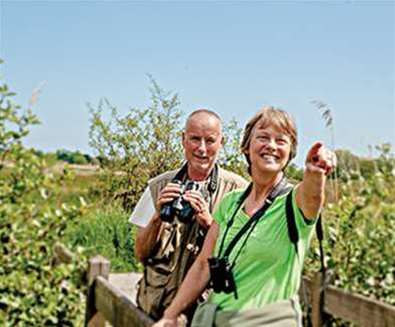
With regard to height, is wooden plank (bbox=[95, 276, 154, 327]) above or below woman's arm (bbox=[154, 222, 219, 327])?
below

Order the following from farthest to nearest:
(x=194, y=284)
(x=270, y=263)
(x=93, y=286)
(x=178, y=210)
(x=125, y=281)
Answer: (x=125, y=281) < (x=93, y=286) < (x=178, y=210) < (x=194, y=284) < (x=270, y=263)

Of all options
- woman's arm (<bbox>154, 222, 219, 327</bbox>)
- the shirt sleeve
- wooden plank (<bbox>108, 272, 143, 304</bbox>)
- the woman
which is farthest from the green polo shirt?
wooden plank (<bbox>108, 272, 143, 304</bbox>)

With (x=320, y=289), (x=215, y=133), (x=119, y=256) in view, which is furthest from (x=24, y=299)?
(x=119, y=256)

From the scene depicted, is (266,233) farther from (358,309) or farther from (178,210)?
(358,309)

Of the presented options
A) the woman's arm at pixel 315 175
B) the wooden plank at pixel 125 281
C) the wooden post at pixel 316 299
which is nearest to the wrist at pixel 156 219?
the woman's arm at pixel 315 175

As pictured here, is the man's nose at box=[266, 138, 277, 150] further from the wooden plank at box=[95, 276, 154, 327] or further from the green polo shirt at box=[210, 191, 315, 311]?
the wooden plank at box=[95, 276, 154, 327]

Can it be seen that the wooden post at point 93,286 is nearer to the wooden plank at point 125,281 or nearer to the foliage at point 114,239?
the wooden plank at point 125,281

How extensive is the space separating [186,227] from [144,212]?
1.00ft

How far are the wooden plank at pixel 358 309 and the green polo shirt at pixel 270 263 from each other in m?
1.39

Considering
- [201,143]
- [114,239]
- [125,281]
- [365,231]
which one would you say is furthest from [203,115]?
[114,239]

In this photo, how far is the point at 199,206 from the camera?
3207 millimetres

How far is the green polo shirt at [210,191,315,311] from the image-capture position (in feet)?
7.91

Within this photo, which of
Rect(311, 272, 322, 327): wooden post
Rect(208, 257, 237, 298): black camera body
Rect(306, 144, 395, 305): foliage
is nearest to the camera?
Rect(208, 257, 237, 298): black camera body

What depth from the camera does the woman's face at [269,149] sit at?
2553 millimetres
